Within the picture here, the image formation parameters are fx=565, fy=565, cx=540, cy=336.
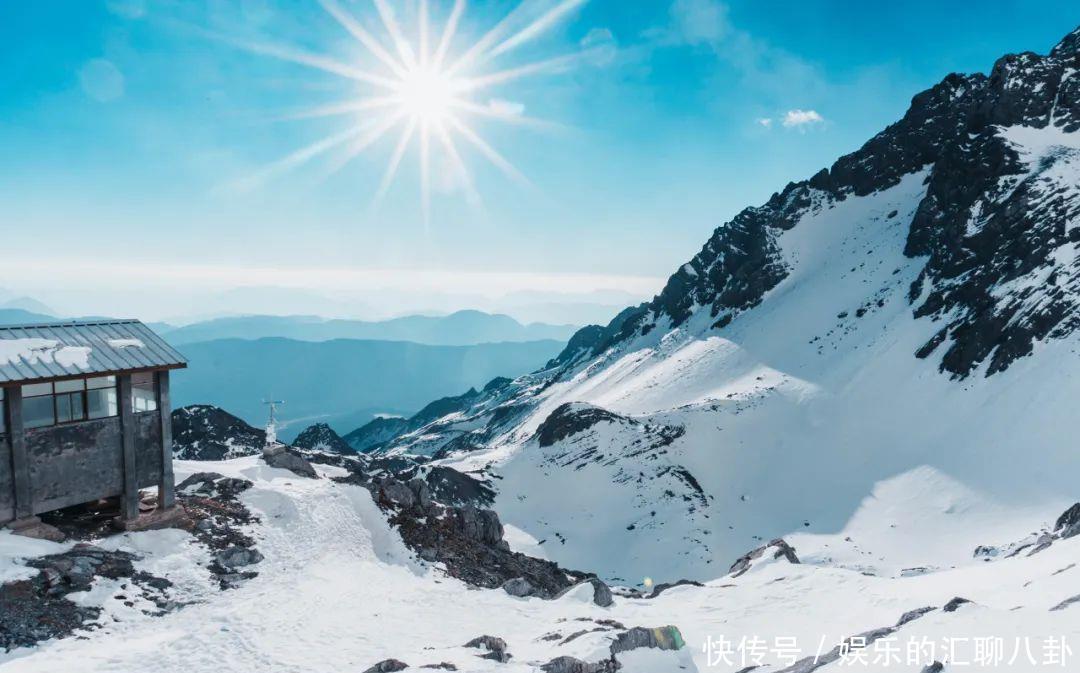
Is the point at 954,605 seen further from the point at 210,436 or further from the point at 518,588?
the point at 210,436

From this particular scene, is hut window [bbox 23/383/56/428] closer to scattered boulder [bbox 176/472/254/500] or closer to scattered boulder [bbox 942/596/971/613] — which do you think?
scattered boulder [bbox 176/472/254/500]

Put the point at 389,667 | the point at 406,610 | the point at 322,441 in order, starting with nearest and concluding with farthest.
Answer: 1. the point at 389,667
2. the point at 406,610
3. the point at 322,441

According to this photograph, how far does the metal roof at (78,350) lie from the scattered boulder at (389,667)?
568 inches

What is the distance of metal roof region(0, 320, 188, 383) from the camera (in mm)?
18328

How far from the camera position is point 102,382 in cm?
2025

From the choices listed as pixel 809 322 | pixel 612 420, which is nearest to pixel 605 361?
pixel 809 322

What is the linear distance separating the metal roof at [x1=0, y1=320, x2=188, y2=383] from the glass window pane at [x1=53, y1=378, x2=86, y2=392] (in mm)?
655

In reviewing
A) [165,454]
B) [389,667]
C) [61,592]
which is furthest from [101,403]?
[389,667]

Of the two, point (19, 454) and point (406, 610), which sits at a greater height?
point (19, 454)

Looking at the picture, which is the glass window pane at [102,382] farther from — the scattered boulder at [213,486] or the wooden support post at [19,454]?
the scattered boulder at [213,486]

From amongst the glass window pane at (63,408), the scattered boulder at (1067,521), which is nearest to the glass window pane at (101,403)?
the glass window pane at (63,408)

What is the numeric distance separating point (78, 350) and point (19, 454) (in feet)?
12.2

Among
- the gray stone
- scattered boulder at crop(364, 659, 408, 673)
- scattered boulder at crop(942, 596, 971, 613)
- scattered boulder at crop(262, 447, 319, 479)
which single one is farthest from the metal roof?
scattered boulder at crop(942, 596, 971, 613)

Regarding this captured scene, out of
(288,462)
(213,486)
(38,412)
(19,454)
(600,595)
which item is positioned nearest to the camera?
(19,454)
